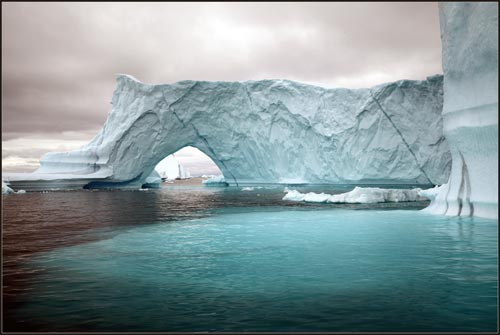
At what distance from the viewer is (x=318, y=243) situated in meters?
7.58

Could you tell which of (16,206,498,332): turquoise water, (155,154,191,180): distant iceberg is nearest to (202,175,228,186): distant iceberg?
(155,154,191,180): distant iceberg

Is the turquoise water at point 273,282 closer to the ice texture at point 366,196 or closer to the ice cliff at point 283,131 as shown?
the ice texture at point 366,196

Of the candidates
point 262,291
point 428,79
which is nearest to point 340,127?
point 428,79

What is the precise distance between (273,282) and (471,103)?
25.8 ft

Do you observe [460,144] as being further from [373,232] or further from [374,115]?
[374,115]

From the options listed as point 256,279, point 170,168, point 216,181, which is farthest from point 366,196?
point 170,168

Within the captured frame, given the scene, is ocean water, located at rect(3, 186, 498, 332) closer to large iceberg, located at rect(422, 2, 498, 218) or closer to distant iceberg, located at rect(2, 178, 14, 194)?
large iceberg, located at rect(422, 2, 498, 218)

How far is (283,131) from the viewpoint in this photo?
32.2 m

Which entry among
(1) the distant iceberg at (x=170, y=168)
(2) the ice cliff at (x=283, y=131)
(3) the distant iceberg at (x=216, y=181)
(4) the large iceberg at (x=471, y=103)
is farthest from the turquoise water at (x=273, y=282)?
(1) the distant iceberg at (x=170, y=168)

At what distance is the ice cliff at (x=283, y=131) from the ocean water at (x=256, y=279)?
21.3 metres

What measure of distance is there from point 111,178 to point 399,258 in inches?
1160

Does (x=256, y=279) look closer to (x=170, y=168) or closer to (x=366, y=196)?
(x=366, y=196)

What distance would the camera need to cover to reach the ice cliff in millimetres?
29906

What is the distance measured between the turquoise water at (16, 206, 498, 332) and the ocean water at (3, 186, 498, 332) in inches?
0.6
